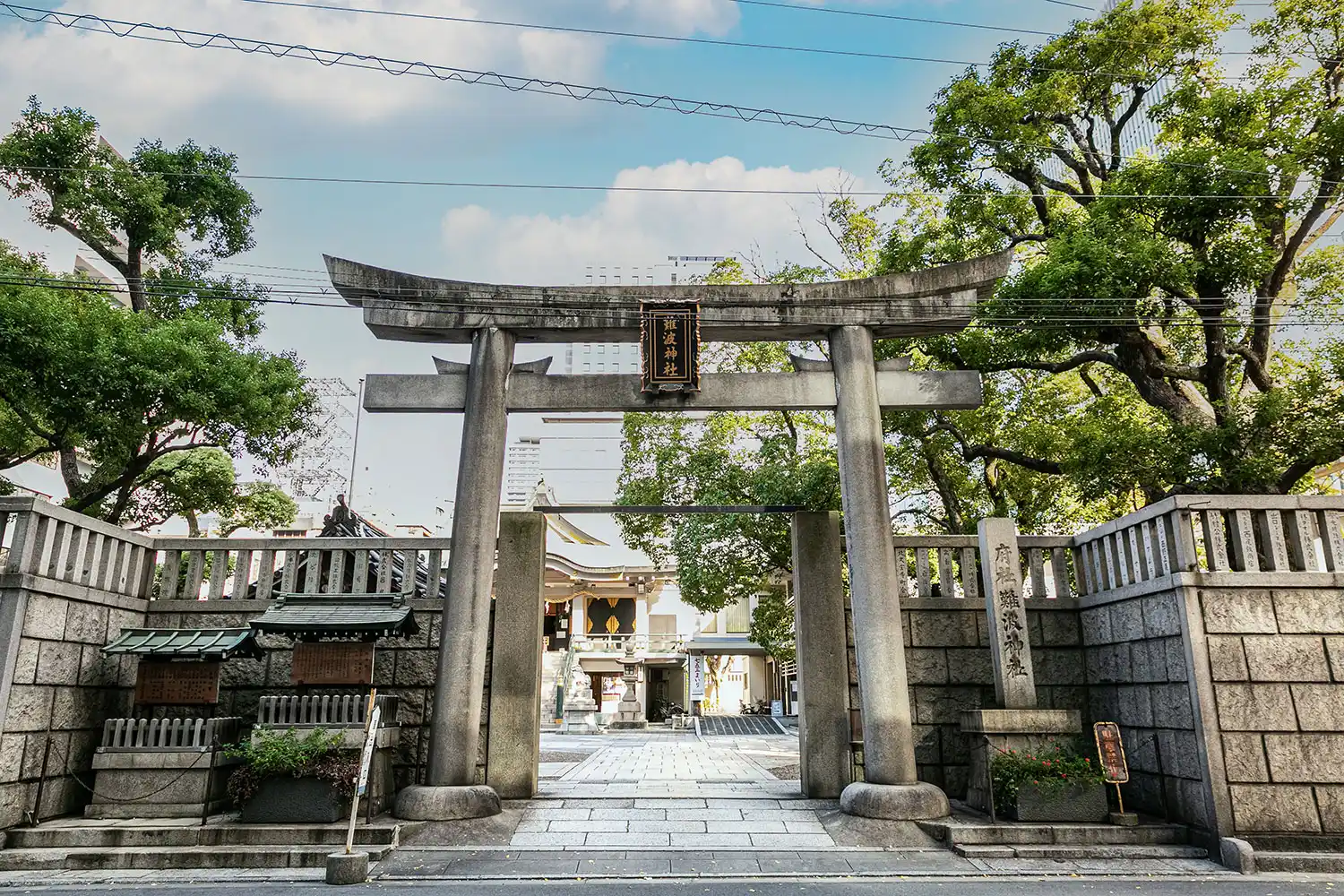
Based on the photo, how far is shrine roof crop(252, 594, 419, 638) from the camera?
29.2 ft

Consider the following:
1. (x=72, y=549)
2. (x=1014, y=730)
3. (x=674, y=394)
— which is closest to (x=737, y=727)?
(x=1014, y=730)

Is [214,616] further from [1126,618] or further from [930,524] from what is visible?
[930,524]

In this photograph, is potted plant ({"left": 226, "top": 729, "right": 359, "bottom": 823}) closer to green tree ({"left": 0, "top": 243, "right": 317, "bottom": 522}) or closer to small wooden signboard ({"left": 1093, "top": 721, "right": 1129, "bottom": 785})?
green tree ({"left": 0, "top": 243, "right": 317, "bottom": 522})

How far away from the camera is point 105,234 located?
14.6 m

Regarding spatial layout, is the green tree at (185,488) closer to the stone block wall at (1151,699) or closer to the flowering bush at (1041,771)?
the flowering bush at (1041,771)

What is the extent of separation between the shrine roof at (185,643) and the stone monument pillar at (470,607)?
2.19 metres

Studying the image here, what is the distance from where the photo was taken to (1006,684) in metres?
9.35

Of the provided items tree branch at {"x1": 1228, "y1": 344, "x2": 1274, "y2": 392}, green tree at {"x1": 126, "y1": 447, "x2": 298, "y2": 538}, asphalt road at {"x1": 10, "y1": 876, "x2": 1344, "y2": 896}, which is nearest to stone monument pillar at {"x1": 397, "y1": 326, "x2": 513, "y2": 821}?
asphalt road at {"x1": 10, "y1": 876, "x2": 1344, "y2": 896}

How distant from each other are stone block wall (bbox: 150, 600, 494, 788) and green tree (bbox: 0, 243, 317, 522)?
11.7 feet

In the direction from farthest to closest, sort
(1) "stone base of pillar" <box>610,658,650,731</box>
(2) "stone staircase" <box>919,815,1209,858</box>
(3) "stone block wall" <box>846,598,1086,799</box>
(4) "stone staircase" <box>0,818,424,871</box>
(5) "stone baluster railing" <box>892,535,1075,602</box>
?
(1) "stone base of pillar" <box>610,658,650,731</box> → (5) "stone baluster railing" <box>892,535,1075,602</box> → (3) "stone block wall" <box>846,598,1086,799</box> → (2) "stone staircase" <box>919,815,1209,858</box> → (4) "stone staircase" <box>0,818,424,871</box>

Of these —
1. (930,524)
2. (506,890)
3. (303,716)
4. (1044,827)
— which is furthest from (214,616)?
(930,524)

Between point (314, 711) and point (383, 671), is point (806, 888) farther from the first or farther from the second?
point (383, 671)

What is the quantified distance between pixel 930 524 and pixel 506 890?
47.8 ft

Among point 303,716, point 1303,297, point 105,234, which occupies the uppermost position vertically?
point 105,234
